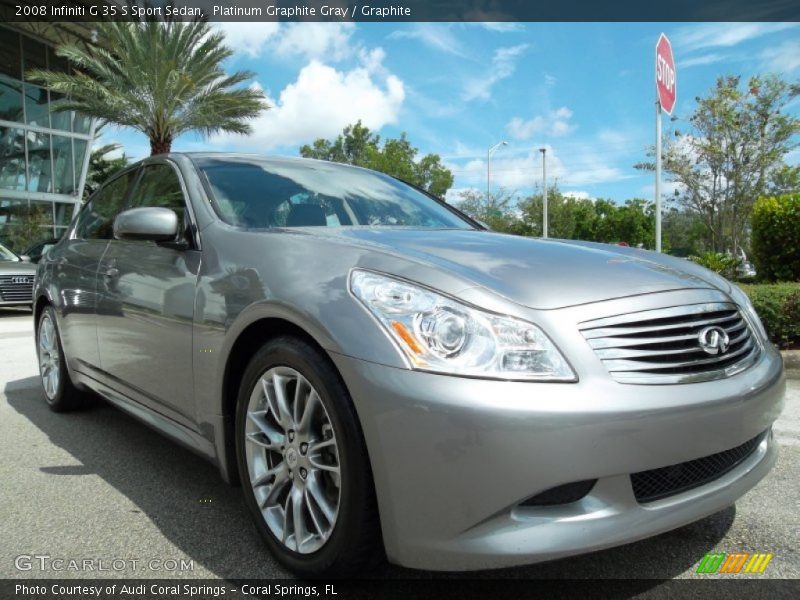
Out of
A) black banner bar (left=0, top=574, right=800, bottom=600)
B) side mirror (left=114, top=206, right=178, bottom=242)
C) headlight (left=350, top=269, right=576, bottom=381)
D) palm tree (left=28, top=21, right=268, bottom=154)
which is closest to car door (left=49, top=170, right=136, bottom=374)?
side mirror (left=114, top=206, right=178, bottom=242)

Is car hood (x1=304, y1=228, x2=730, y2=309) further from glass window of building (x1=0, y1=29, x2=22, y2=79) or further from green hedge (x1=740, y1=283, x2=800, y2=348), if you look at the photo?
glass window of building (x1=0, y1=29, x2=22, y2=79)

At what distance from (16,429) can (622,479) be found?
3701mm

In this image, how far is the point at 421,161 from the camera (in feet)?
168

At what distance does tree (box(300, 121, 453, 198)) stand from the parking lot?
1326 inches

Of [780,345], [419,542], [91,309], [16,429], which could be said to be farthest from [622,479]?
[780,345]

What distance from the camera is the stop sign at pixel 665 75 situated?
44.3 ft

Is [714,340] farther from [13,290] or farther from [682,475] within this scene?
Result: [13,290]

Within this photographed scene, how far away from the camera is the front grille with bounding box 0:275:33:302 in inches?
450

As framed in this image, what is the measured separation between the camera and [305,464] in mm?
2055

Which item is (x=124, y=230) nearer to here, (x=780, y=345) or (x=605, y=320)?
(x=605, y=320)

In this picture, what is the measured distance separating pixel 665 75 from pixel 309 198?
13177mm

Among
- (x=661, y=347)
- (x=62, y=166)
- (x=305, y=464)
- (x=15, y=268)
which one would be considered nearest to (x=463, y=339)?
(x=661, y=347)
